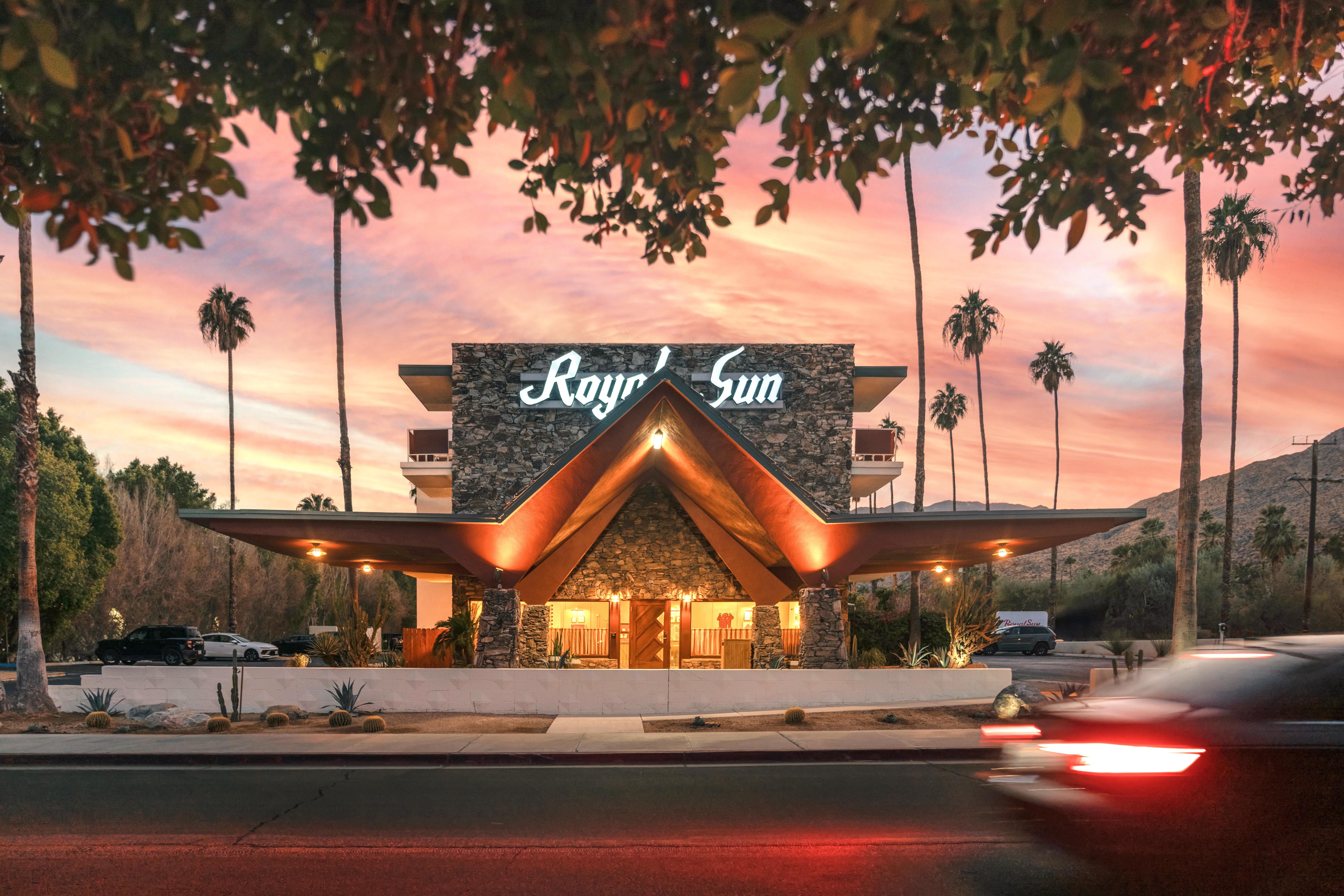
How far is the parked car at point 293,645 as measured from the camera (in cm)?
4534

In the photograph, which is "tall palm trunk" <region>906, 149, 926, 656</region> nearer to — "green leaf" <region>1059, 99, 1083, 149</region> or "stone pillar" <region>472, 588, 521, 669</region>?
"stone pillar" <region>472, 588, 521, 669</region>

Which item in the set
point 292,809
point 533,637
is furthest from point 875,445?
point 292,809

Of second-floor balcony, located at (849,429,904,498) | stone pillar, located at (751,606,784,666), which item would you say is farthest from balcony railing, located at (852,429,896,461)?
stone pillar, located at (751,606,784,666)

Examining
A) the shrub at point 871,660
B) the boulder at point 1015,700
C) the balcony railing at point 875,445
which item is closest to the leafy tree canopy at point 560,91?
the boulder at point 1015,700

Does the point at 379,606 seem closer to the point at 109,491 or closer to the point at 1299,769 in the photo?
the point at 1299,769

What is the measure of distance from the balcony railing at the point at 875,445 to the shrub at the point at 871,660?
1151 cm

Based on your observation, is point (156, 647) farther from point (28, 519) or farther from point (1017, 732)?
point (1017, 732)

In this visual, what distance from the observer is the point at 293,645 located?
45781mm

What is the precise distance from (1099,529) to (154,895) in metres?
21.0

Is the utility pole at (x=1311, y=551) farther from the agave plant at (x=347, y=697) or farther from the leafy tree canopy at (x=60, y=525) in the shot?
the leafy tree canopy at (x=60, y=525)

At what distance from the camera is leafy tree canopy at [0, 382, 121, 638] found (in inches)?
1446

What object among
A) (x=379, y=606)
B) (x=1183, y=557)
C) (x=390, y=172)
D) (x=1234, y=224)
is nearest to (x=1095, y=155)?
(x=390, y=172)

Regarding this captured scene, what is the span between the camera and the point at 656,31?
5109mm

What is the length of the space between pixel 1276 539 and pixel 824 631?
50.4m
